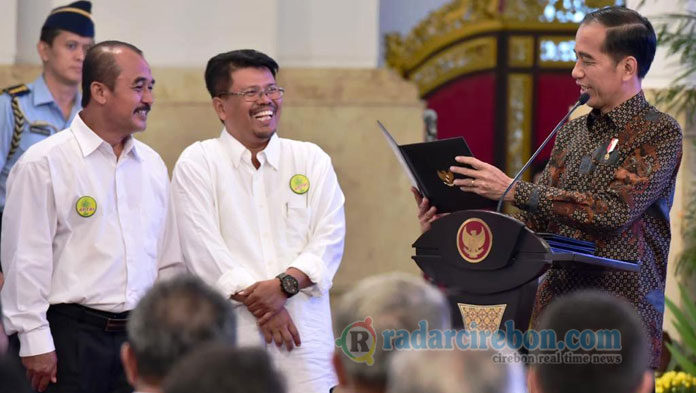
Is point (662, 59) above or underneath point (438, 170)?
above

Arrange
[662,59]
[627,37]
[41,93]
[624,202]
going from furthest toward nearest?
[662,59] → [41,93] → [627,37] → [624,202]

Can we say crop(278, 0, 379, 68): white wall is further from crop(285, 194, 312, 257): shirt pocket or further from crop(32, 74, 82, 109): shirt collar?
crop(285, 194, 312, 257): shirt pocket

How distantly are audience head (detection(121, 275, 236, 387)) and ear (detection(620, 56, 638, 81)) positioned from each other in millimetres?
1533

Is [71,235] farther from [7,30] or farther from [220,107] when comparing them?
[7,30]

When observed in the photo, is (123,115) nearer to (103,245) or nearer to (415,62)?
(103,245)

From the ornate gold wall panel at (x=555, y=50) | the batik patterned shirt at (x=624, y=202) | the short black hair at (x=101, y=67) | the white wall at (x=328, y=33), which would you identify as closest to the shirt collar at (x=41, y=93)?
the short black hair at (x=101, y=67)

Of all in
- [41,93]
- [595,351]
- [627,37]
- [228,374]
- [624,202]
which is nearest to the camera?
[228,374]

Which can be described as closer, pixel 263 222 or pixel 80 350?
pixel 80 350

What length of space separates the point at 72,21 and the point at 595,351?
3.39 meters

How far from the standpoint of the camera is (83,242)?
3.49m

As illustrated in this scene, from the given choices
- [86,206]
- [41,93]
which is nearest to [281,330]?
[86,206]

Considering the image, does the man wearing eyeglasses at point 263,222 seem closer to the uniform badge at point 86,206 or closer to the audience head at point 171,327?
the uniform badge at point 86,206

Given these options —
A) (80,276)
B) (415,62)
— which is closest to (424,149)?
(80,276)

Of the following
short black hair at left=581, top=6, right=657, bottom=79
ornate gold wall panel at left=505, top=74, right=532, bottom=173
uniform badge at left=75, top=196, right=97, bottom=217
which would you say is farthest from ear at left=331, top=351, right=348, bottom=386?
ornate gold wall panel at left=505, top=74, right=532, bottom=173
